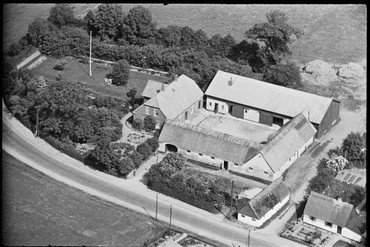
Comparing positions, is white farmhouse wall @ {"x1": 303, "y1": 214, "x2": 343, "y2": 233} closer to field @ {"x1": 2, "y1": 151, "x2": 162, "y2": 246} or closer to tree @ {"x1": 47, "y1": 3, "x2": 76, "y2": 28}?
field @ {"x1": 2, "y1": 151, "x2": 162, "y2": 246}

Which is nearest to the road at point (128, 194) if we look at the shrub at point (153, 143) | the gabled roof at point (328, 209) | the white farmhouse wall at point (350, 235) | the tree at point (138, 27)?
the gabled roof at point (328, 209)

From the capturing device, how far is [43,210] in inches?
2793

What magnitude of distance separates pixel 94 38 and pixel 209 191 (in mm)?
38932

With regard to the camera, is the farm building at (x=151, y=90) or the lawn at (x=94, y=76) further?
the lawn at (x=94, y=76)

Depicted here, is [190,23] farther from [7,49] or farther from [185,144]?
[185,144]

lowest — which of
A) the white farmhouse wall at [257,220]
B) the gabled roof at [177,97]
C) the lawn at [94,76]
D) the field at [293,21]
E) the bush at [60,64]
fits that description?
the white farmhouse wall at [257,220]

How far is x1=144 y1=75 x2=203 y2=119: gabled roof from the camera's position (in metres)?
84.2

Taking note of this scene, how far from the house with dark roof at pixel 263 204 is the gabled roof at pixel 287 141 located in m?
3.42

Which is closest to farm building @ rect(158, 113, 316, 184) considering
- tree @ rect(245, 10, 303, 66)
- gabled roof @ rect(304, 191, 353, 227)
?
gabled roof @ rect(304, 191, 353, 227)

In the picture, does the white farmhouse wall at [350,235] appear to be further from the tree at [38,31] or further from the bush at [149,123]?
the tree at [38,31]

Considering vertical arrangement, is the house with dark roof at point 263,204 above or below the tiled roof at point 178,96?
below

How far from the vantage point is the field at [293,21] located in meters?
104

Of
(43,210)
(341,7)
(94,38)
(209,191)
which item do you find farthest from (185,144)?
(341,7)

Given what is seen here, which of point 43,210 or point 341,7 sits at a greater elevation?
point 341,7
